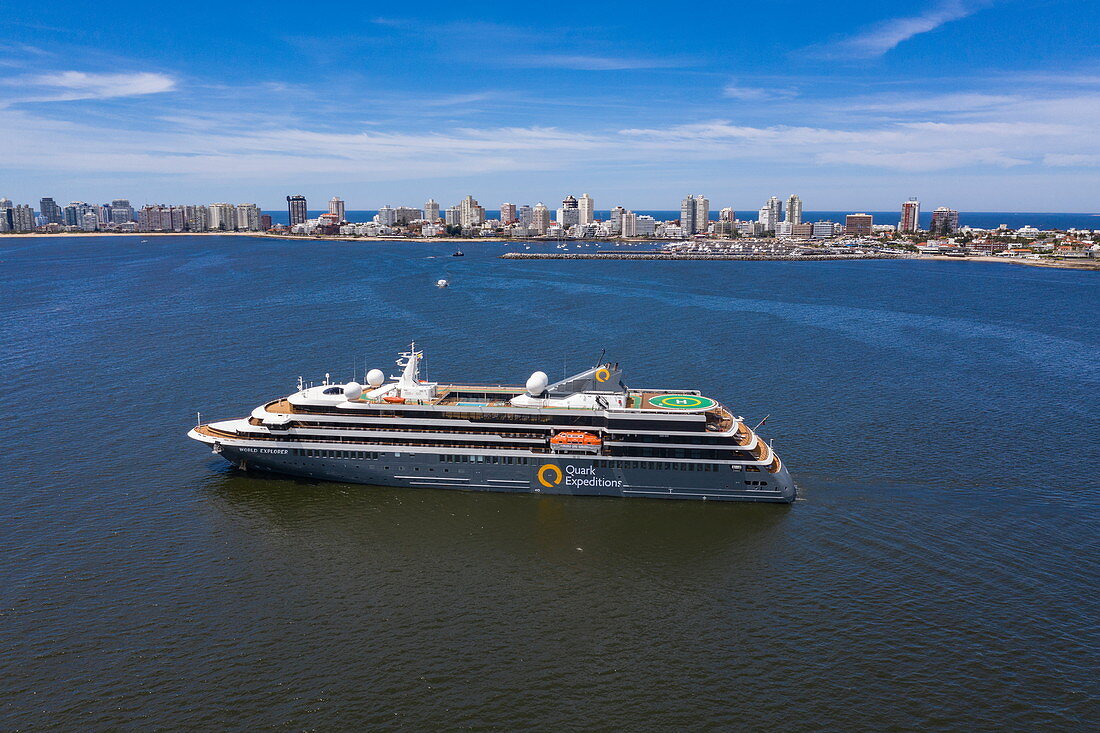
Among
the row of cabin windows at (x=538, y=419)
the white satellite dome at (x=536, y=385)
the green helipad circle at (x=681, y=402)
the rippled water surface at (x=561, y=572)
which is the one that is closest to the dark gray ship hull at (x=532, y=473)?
the rippled water surface at (x=561, y=572)

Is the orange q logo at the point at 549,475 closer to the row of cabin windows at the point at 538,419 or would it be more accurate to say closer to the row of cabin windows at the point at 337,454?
the row of cabin windows at the point at 538,419

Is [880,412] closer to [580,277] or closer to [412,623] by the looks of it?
[412,623]

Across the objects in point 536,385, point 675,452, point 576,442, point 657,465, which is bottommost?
point 657,465

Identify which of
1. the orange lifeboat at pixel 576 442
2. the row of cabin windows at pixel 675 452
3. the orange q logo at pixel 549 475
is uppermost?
the orange lifeboat at pixel 576 442

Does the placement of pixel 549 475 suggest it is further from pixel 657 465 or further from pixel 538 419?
pixel 657 465

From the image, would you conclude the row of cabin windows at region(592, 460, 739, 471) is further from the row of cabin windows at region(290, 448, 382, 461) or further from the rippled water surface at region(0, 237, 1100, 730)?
the row of cabin windows at region(290, 448, 382, 461)

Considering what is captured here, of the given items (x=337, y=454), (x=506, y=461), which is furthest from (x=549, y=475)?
(x=337, y=454)
